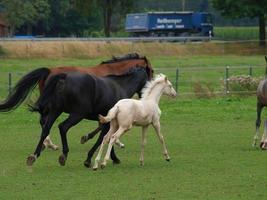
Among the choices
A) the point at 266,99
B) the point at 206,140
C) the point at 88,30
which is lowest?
the point at 88,30

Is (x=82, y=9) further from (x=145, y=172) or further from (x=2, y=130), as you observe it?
(x=145, y=172)

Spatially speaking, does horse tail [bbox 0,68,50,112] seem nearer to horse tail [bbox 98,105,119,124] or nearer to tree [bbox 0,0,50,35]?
horse tail [bbox 98,105,119,124]

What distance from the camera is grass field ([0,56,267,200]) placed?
11242mm

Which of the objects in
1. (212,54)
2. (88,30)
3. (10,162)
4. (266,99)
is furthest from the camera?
(88,30)

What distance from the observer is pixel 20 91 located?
48.4 feet

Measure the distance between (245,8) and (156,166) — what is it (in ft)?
168

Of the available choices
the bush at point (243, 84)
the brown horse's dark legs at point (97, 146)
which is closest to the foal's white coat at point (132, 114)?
the brown horse's dark legs at point (97, 146)

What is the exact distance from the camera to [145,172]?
1324 cm

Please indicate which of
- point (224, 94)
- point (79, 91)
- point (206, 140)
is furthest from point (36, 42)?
point (79, 91)

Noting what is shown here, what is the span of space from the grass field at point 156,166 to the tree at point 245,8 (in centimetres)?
4018

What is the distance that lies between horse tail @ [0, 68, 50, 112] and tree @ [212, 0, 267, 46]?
49239 millimetres

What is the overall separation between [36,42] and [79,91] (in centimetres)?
4041

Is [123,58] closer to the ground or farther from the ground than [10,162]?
farther from the ground

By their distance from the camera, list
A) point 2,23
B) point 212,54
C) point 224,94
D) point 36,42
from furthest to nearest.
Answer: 1. point 2,23
2. point 212,54
3. point 36,42
4. point 224,94
